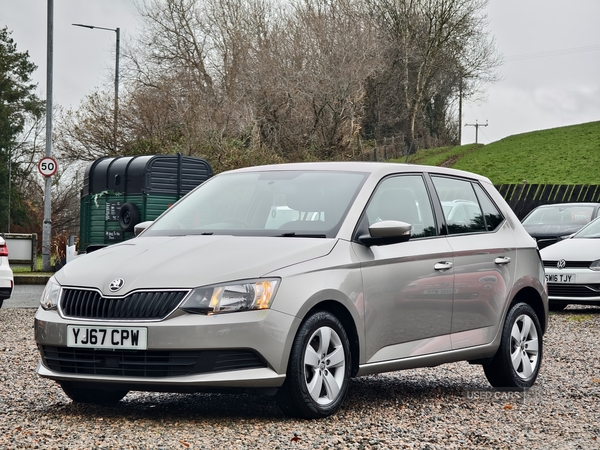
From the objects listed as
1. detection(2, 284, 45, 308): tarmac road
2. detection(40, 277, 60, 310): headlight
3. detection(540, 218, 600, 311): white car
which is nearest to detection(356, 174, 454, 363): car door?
detection(40, 277, 60, 310): headlight

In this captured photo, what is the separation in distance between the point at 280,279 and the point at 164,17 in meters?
42.5

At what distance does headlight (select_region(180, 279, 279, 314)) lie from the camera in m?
5.89

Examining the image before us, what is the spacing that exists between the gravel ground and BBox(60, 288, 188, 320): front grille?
64cm

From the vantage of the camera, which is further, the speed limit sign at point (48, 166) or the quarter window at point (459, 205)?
the speed limit sign at point (48, 166)

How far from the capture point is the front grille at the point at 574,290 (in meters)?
15.7

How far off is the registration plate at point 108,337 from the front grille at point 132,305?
0.25 feet

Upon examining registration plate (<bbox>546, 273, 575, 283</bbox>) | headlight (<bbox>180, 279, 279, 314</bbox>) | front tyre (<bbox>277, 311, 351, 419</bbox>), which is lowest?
registration plate (<bbox>546, 273, 575, 283</bbox>)

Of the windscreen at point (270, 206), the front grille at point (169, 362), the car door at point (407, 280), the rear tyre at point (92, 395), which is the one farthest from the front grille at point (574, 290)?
the front grille at point (169, 362)

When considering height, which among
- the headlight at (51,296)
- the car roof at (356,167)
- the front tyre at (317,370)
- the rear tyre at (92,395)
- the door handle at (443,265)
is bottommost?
the rear tyre at (92,395)

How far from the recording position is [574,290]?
15.9m

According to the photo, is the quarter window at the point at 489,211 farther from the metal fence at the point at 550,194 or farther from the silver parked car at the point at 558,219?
the metal fence at the point at 550,194

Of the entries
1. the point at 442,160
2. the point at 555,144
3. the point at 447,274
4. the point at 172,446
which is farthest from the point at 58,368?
the point at 555,144

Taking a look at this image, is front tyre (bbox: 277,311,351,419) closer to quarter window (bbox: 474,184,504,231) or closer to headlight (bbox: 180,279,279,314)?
headlight (bbox: 180,279,279,314)

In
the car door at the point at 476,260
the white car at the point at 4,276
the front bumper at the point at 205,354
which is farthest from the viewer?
the white car at the point at 4,276
